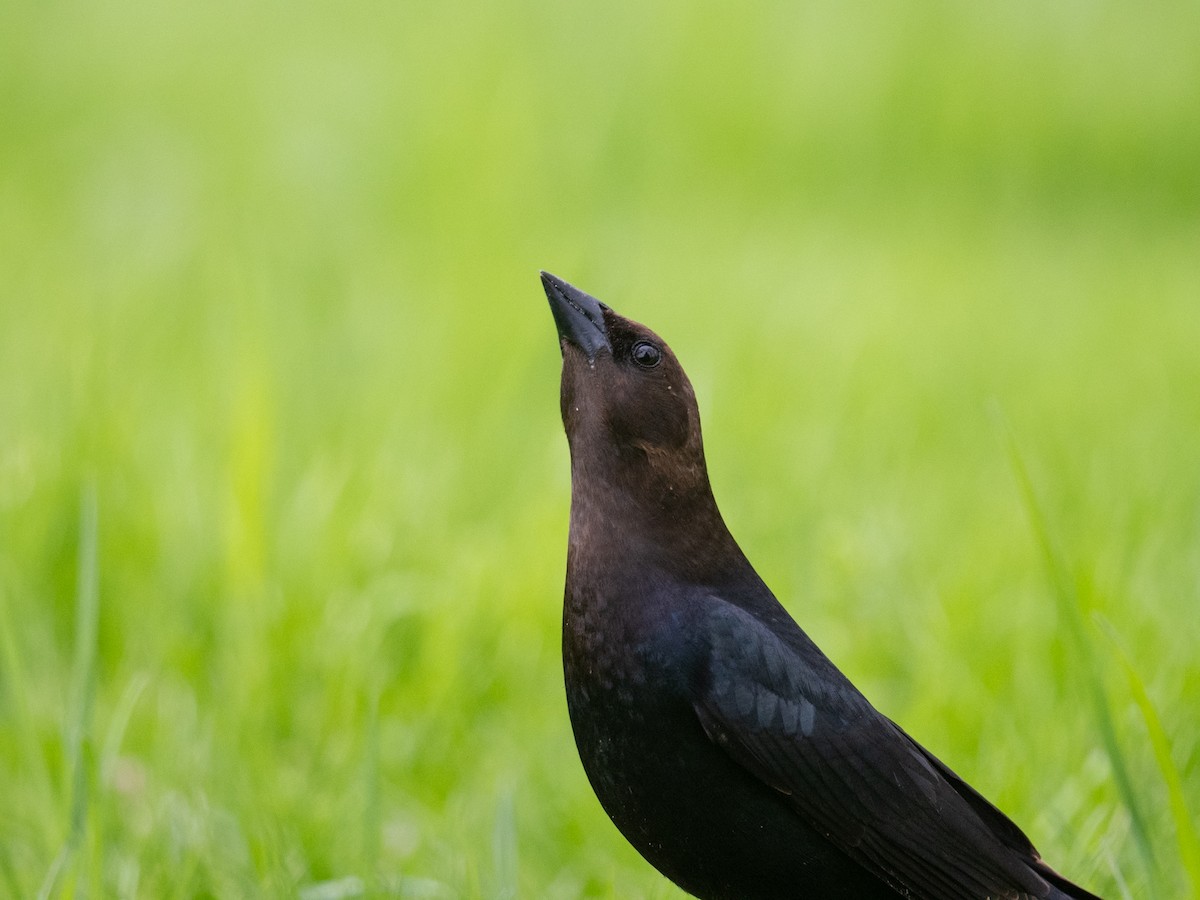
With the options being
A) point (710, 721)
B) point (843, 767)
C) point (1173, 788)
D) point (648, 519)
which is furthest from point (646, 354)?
point (1173, 788)

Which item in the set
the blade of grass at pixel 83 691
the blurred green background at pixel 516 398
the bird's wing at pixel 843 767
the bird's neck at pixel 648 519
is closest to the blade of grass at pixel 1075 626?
the blurred green background at pixel 516 398

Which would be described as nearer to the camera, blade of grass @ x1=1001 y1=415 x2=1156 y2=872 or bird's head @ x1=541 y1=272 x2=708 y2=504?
blade of grass @ x1=1001 y1=415 x2=1156 y2=872

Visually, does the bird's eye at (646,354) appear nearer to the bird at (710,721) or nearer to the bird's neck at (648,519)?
the bird at (710,721)

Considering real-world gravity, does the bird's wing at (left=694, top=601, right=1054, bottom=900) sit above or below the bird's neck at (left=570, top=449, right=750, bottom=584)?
below

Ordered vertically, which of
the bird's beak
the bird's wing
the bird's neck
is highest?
the bird's beak

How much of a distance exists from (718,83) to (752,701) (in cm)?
689

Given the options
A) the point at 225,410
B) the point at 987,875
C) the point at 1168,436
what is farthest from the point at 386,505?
the point at 1168,436

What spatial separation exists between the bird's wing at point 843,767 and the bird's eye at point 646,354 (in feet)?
1.27

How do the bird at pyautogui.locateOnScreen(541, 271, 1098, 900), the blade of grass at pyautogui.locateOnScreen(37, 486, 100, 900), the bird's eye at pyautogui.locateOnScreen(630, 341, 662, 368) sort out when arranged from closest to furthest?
the bird at pyautogui.locateOnScreen(541, 271, 1098, 900)
the blade of grass at pyautogui.locateOnScreen(37, 486, 100, 900)
the bird's eye at pyautogui.locateOnScreen(630, 341, 662, 368)

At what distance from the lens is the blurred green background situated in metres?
3.21

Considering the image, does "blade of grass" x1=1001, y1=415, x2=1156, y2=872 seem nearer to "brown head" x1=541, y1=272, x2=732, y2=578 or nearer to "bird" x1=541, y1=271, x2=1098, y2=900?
"bird" x1=541, y1=271, x2=1098, y2=900

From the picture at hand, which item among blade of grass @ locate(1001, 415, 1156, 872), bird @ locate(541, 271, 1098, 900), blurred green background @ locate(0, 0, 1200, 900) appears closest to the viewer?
blade of grass @ locate(1001, 415, 1156, 872)

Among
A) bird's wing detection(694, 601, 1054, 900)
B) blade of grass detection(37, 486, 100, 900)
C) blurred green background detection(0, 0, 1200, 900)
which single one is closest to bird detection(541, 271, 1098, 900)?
bird's wing detection(694, 601, 1054, 900)

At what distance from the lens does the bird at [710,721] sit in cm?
218
